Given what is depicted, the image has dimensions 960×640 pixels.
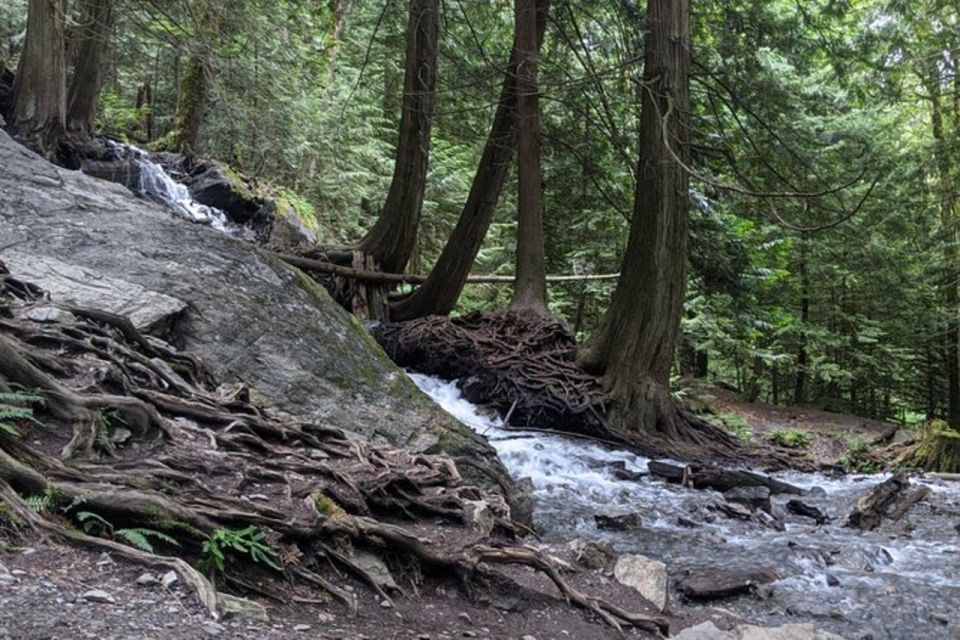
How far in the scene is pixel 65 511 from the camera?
8.71ft

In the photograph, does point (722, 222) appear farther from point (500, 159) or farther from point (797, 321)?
point (797, 321)

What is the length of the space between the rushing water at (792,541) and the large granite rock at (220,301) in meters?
1.36

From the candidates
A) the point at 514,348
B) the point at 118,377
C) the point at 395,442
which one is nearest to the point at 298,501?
the point at 118,377

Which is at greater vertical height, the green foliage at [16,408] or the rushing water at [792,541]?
the green foliage at [16,408]

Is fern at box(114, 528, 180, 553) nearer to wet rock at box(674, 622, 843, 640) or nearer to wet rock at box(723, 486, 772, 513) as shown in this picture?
wet rock at box(674, 622, 843, 640)

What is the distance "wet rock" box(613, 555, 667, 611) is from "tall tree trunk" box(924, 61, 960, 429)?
11552mm

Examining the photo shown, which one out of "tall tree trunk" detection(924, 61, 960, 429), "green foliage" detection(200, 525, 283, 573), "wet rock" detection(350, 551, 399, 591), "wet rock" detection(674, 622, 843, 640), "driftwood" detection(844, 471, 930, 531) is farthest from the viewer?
"tall tree trunk" detection(924, 61, 960, 429)

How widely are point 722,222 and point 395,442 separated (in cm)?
798

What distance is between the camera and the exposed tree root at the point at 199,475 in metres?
2.73

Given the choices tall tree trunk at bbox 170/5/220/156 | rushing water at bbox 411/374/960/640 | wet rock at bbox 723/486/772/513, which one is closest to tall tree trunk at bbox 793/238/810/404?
rushing water at bbox 411/374/960/640

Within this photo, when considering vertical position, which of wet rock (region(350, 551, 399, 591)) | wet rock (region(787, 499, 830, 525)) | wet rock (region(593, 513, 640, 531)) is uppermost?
wet rock (region(350, 551, 399, 591))

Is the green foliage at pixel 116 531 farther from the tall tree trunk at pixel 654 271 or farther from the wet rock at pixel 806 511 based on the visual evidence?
the tall tree trunk at pixel 654 271

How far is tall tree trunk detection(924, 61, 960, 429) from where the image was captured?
45.5ft

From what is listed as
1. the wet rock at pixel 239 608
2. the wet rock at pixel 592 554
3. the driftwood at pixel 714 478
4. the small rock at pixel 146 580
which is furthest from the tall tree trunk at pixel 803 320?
the small rock at pixel 146 580
